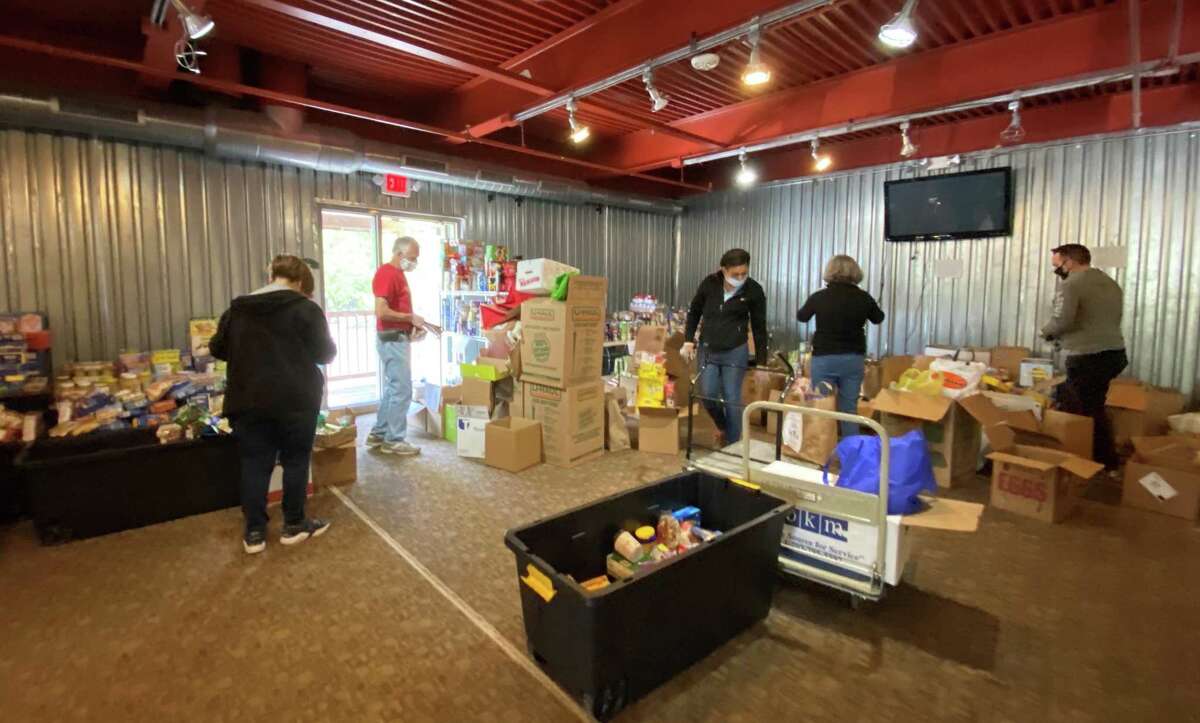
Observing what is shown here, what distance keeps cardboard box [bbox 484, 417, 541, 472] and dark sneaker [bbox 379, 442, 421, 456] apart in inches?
25.5

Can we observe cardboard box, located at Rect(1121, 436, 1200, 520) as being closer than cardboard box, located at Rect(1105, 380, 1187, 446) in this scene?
Yes

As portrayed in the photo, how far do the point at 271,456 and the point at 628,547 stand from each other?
184 cm

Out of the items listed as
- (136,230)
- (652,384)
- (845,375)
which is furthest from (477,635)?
(136,230)

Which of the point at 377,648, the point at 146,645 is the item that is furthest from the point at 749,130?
the point at 146,645

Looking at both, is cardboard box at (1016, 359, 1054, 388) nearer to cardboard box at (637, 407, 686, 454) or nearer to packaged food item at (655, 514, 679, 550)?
cardboard box at (637, 407, 686, 454)

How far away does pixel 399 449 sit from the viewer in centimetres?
433

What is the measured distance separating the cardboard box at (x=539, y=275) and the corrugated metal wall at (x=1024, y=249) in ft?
11.0

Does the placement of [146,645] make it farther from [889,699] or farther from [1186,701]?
[1186,701]

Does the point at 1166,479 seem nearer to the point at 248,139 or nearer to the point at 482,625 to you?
the point at 482,625

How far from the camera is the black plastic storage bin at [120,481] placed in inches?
111

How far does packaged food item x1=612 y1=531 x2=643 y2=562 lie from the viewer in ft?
6.87

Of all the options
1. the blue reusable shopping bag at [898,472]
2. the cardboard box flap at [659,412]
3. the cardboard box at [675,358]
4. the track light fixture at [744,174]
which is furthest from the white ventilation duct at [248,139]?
the blue reusable shopping bag at [898,472]

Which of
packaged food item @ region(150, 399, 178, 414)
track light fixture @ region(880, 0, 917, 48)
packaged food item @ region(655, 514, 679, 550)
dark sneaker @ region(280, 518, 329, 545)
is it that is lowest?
dark sneaker @ region(280, 518, 329, 545)

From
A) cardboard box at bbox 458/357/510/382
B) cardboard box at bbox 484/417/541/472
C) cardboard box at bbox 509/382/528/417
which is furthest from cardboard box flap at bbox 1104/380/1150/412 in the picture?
cardboard box at bbox 458/357/510/382
